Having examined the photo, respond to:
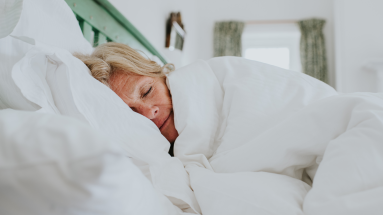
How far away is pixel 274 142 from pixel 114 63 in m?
0.57

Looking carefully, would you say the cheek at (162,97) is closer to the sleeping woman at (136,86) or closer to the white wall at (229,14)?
the sleeping woman at (136,86)

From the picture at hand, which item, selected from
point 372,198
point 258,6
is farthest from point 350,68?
point 372,198

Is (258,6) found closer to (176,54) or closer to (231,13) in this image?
(231,13)

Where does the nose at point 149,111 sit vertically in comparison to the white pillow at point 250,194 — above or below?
above

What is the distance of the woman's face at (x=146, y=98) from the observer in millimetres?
823

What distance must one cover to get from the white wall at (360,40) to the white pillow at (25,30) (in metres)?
2.84

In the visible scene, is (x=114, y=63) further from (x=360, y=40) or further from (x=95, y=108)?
(x=360, y=40)

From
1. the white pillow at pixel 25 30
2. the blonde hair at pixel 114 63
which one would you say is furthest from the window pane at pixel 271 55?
the white pillow at pixel 25 30

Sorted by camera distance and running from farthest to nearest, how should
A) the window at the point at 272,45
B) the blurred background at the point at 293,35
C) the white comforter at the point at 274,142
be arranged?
A: the window at the point at 272,45
the blurred background at the point at 293,35
the white comforter at the point at 274,142

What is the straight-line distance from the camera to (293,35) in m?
3.40

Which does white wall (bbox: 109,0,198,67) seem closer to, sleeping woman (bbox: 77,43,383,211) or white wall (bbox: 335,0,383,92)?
sleeping woman (bbox: 77,43,383,211)

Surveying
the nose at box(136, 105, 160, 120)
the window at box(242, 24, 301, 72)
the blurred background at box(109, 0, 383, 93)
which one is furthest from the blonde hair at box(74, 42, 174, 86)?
the window at box(242, 24, 301, 72)

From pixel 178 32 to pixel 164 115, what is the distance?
1818 mm

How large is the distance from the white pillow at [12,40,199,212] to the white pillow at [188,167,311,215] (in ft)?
0.16
